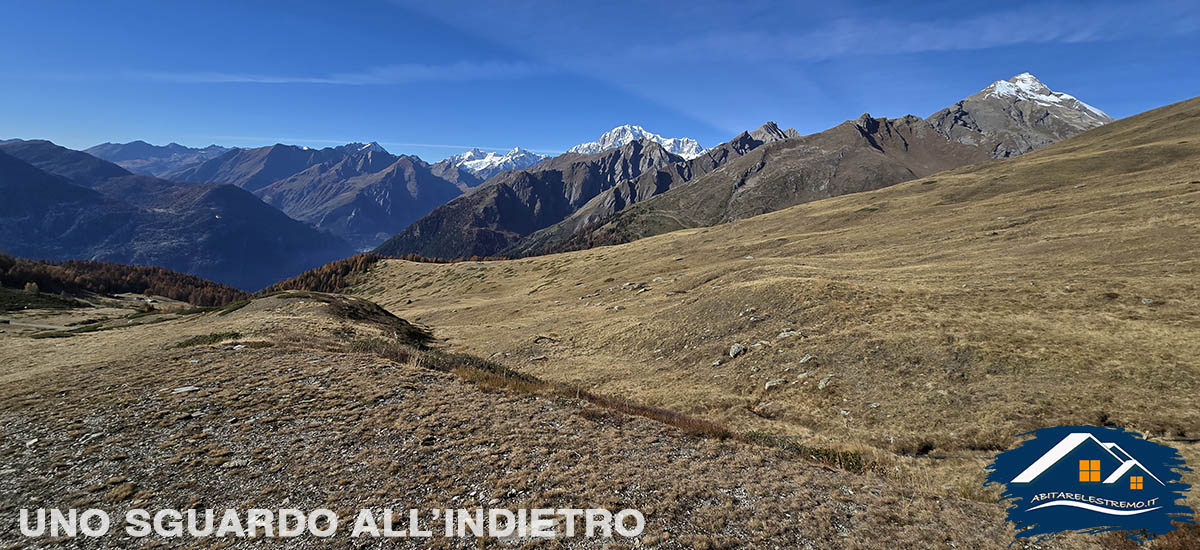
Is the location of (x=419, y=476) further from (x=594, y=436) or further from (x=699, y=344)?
(x=699, y=344)

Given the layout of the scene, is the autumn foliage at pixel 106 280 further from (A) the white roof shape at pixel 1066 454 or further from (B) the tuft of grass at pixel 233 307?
(A) the white roof shape at pixel 1066 454

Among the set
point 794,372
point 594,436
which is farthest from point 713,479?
point 794,372

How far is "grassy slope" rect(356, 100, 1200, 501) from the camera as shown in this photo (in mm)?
15953

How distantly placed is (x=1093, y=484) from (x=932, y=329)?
46.5 feet

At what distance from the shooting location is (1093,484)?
32.5 feet

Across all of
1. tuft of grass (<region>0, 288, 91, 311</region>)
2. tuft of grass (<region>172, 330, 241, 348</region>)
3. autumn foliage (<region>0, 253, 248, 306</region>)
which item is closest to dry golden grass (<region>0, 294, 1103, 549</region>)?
tuft of grass (<region>172, 330, 241, 348</region>)

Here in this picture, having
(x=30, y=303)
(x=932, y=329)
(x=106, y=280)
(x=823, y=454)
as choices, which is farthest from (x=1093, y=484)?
(x=106, y=280)

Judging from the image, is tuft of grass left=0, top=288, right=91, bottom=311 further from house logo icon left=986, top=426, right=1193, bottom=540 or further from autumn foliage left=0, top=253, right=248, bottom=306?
house logo icon left=986, top=426, right=1193, bottom=540

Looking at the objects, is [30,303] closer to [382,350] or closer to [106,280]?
[382,350]

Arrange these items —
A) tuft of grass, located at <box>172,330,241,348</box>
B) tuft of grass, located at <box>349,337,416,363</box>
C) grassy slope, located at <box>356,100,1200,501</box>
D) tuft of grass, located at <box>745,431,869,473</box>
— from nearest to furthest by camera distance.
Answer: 1. tuft of grass, located at <box>745,431,869,473</box>
2. grassy slope, located at <box>356,100,1200,501</box>
3. tuft of grass, located at <box>349,337,416,363</box>
4. tuft of grass, located at <box>172,330,241,348</box>

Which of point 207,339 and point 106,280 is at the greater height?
point 207,339

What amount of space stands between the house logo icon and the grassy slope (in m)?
1.61

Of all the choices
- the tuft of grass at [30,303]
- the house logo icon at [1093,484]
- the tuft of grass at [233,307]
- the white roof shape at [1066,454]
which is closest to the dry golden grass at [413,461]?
the house logo icon at [1093,484]

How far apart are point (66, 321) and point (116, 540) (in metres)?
65.4
